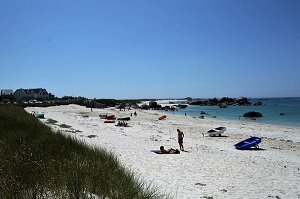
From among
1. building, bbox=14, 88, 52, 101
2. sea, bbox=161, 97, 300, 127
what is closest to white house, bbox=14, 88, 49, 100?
building, bbox=14, 88, 52, 101

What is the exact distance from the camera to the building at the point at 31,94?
126m

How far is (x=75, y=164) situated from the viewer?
18.6ft

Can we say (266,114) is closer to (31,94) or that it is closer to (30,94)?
(30,94)

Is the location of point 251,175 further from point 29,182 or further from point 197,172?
point 29,182

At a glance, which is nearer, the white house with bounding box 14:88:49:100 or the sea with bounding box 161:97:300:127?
the sea with bounding box 161:97:300:127

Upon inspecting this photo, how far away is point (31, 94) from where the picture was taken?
129 m

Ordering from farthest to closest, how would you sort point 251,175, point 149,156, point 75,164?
point 149,156, point 251,175, point 75,164

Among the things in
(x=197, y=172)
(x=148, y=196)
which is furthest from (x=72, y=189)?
(x=197, y=172)

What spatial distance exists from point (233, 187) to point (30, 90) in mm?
131636

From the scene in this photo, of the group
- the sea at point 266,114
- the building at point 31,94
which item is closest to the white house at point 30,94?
the building at point 31,94

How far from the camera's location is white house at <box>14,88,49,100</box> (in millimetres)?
126363

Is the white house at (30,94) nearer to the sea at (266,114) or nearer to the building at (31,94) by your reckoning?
the building at (31,94)

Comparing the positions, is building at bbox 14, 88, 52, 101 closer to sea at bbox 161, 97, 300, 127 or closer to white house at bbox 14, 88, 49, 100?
white house at bbox 14, 88, 49, 100

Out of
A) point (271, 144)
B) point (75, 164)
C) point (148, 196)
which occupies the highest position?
point (75, 164)
